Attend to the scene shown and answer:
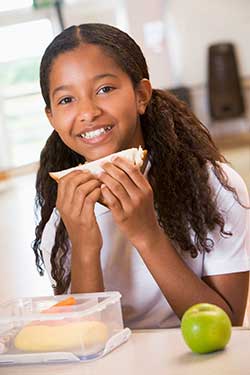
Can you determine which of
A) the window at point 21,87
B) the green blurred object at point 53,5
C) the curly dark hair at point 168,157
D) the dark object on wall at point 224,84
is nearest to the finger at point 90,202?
the curly dark hair at point 168,157

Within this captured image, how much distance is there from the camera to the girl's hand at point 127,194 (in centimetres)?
178

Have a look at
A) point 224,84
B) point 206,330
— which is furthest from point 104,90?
point 224,84

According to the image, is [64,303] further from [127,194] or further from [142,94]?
[142,94]

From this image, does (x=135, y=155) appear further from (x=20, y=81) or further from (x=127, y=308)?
(x=20, y=81)

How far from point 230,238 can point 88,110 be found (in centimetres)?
43

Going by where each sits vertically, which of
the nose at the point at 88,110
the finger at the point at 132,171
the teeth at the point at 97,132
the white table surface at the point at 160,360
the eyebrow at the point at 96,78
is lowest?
the white table surface at the point at 160,360

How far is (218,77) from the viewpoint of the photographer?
1477 centimetres

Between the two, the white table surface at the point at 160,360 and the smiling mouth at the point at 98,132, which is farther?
the smiling mouth at the point at 98,132

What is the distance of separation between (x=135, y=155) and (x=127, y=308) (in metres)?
0.38

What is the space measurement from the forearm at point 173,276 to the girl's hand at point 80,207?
0.11 meters

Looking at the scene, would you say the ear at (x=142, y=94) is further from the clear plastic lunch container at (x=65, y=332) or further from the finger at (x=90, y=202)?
the clear plastic lunch container at (x=65, y=332)

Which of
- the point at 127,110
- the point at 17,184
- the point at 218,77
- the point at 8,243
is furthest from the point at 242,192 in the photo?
the point at 218,77

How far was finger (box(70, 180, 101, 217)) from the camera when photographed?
70.9 inches

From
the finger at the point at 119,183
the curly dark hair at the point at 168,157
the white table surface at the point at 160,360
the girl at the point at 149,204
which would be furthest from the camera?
the curly dark hair at the point at 168,157
